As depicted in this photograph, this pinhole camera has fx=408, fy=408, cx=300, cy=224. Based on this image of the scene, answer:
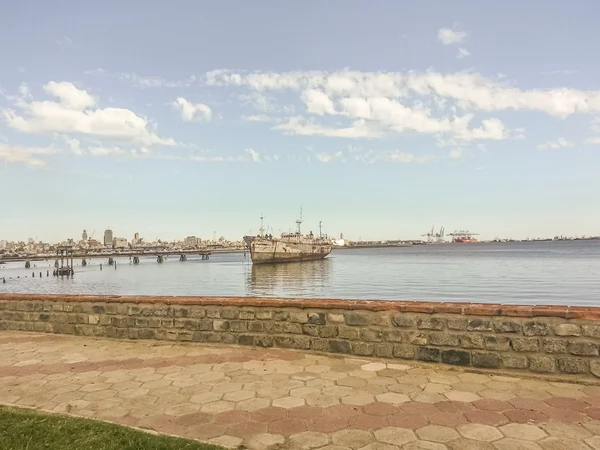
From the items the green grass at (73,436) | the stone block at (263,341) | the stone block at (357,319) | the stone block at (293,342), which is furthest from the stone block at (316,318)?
the green grass at (73,436)

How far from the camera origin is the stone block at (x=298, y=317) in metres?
6.60

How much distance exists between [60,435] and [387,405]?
10.5 feet

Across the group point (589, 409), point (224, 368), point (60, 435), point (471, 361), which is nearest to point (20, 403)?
point (60, 435)

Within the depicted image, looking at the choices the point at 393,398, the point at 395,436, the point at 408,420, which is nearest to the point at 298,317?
the point at 393,398

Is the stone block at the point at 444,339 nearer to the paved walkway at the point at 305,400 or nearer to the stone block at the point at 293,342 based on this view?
the paved walkway at the point at 305,400

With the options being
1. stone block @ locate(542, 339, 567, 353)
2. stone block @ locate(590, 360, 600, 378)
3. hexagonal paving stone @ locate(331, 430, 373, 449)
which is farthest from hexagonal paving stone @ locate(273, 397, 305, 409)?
stone block @ locate(590, 360, 600, 378)

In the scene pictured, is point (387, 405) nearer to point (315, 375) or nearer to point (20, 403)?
point (315, 375)

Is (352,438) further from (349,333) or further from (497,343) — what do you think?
(497,343)

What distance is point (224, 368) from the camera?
590 cm

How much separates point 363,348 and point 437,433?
8.08ft

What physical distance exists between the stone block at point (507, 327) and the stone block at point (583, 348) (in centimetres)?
59

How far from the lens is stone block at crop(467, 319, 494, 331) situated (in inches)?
215

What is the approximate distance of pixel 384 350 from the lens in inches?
239

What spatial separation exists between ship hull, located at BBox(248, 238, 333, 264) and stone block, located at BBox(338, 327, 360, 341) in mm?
80800
